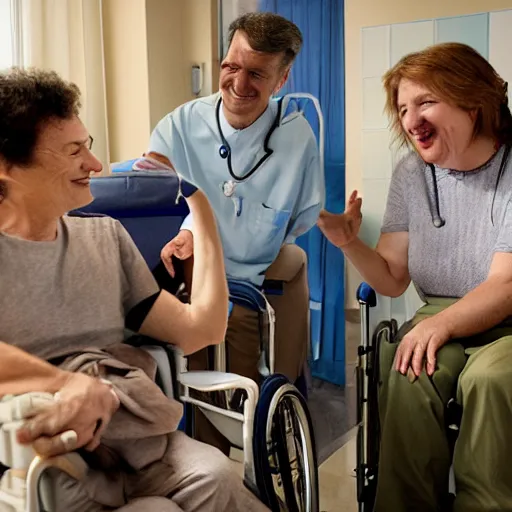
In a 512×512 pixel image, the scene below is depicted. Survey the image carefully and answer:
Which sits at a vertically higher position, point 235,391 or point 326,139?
point 326,139

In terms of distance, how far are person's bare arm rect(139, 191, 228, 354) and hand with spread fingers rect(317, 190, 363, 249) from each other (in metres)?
0.26

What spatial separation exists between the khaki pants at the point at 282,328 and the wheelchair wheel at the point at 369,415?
0.13 m

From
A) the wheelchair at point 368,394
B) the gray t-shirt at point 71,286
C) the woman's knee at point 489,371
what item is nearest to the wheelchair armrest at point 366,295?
the wheelchair at point 368,394

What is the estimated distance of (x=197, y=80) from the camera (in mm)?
1346

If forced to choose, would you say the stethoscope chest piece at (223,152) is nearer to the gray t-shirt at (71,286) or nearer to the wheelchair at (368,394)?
the gray t-shirt at (71,286)

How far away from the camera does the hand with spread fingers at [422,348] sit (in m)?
1.34

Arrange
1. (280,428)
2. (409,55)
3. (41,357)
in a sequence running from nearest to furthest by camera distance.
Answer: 1. (41,357)
2. (280,428)
3. (409,55)

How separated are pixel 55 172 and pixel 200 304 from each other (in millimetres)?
348

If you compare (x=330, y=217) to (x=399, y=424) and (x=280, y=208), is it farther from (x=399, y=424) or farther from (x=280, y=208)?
(x=399, y=424)

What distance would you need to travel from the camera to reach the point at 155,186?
49.7 inches

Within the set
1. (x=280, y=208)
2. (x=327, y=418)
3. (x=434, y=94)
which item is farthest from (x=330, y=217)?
(x=327, y=418)

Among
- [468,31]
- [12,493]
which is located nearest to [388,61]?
[468,31]

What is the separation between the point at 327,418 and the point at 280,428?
1.14 ft

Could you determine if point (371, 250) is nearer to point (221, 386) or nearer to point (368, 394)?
point (368, 394)
